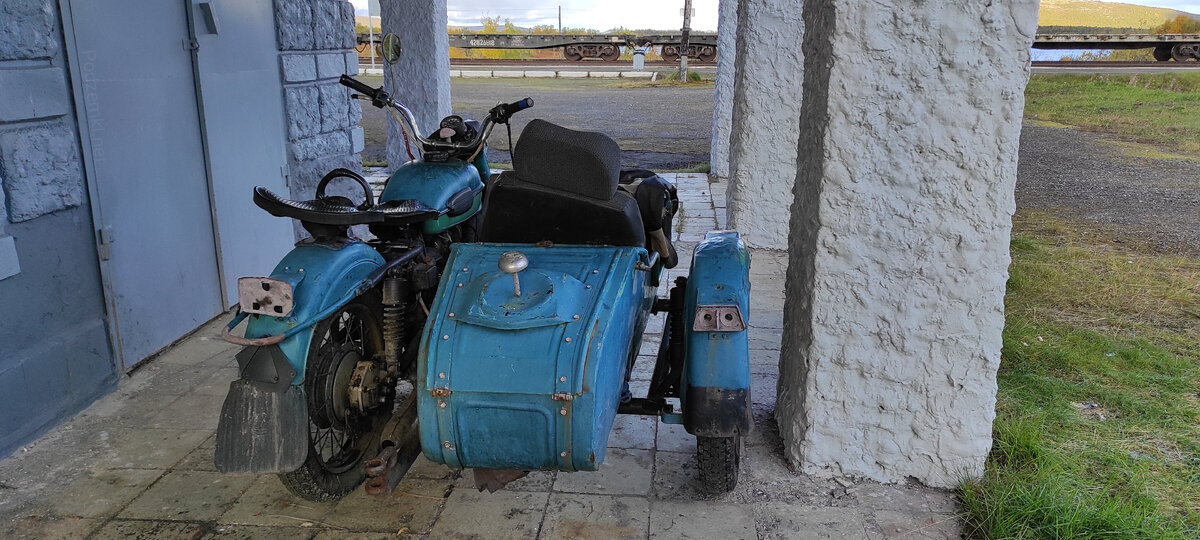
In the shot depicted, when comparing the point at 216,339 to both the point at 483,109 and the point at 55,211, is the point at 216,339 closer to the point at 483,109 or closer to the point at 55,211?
the point at 55,211

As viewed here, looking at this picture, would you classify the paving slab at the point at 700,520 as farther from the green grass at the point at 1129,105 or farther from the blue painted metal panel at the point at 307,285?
the green grass at the point at 1129,105

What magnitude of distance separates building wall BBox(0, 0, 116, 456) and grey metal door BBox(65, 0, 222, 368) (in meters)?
0.10

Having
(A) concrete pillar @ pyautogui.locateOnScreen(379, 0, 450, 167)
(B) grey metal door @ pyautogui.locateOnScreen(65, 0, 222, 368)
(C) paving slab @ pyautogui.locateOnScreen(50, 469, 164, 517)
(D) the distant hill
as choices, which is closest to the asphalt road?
(A) concrete pillar @ pyautogui.locateOnScreen(379, 0, 450, 167)

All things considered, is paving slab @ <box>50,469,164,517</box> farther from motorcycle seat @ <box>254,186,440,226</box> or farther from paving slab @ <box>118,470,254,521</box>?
motorcycle seat @ <box>254,186,440,226</box>

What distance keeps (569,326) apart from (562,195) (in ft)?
1.84

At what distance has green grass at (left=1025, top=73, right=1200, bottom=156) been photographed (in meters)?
12.7

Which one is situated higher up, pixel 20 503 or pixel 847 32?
pixel 847 32

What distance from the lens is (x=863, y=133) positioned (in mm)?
2918

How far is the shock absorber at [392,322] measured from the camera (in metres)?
3.01

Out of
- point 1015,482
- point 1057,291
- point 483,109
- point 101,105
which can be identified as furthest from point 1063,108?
point 101,105

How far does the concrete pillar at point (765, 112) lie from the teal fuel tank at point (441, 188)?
3.19 meters

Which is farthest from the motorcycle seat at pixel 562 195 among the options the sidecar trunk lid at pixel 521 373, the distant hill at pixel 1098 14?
the distant hill at pixel 1098 14

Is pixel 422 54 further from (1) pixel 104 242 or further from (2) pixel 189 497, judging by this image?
(2) pixel 189 497

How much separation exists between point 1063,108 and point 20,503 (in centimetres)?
1706
